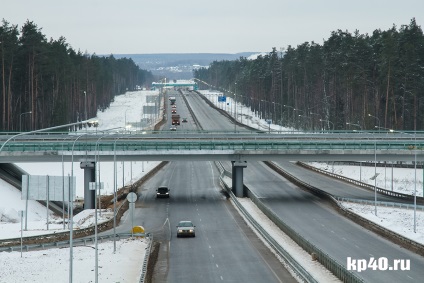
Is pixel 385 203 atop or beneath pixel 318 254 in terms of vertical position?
beneath

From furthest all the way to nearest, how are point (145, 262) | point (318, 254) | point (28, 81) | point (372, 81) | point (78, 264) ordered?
point (372, 81)
point (28, 81)
point (78, 264)
point (318, 254)
point (145, 262)

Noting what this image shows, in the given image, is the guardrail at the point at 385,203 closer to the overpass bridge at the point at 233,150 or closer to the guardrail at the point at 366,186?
the overpass bridge at the point at 233,150

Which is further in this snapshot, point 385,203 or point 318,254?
point 385,203

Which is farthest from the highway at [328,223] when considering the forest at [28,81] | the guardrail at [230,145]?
the forest at [28,81]

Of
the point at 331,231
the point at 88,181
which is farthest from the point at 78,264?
the point at 88,181

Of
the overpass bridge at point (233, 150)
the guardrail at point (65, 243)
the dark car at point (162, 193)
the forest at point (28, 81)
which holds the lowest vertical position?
the dark car at point (162, 193)

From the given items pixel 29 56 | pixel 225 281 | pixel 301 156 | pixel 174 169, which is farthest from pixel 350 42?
pixel 225 281

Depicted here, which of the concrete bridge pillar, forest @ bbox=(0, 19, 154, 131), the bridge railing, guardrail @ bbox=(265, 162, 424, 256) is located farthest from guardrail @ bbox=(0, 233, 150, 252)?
forest @ bbox=(0, 19, 154, 131)

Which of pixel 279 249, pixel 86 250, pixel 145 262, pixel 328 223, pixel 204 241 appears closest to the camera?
pixel 145 262

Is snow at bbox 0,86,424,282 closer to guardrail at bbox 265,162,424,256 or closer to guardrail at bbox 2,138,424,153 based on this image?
guardrail at bbox 265,162,424,256

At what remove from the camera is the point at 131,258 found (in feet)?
182

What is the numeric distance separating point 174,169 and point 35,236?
70.9 meters

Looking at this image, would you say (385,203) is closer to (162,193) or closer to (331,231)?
(331,231)

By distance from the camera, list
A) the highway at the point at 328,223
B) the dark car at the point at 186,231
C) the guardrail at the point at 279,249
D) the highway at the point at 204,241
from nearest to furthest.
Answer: the guardrail at the point at 279,249 → the highway at the point at 204,241 → the highway at the point at 328,223 → the dark car at the point at 186,231
